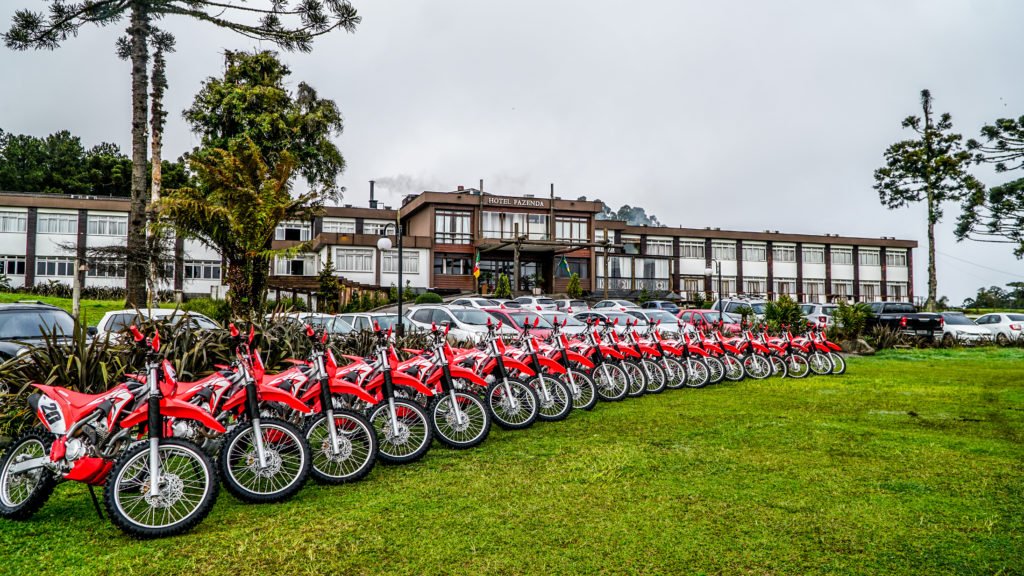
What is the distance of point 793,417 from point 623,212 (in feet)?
318

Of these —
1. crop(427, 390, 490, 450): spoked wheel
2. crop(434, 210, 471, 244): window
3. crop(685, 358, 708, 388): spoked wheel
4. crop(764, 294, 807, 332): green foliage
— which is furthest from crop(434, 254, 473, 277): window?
crop(427, 390, 490, 450): spoked wheel

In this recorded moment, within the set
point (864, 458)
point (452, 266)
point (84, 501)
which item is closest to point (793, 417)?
point (864, 458)

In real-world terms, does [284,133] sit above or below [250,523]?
above

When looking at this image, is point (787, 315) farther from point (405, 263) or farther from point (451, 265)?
point (405, 263)

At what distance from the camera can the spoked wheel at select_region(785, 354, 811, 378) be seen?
13.1 m

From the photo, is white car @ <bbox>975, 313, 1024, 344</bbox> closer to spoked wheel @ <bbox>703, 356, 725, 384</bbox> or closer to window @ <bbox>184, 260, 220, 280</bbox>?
spoked wheel @ <bbox>703, 356, 725, 384</bbox>

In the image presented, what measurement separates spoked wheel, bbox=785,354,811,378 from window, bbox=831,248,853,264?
41.8 meters

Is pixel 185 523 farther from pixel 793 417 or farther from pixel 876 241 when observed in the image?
pixel 876 241

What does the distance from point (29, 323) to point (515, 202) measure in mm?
31444

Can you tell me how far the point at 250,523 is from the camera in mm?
4551

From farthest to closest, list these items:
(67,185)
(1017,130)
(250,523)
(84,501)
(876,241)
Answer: (876,241) < (67,185) < (1017,130) < (84,501) < (250,523)

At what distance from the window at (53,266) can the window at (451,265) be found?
2011 cm

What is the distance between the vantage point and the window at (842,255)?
50.8 meters

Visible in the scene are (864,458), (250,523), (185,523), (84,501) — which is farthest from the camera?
(864,458)
